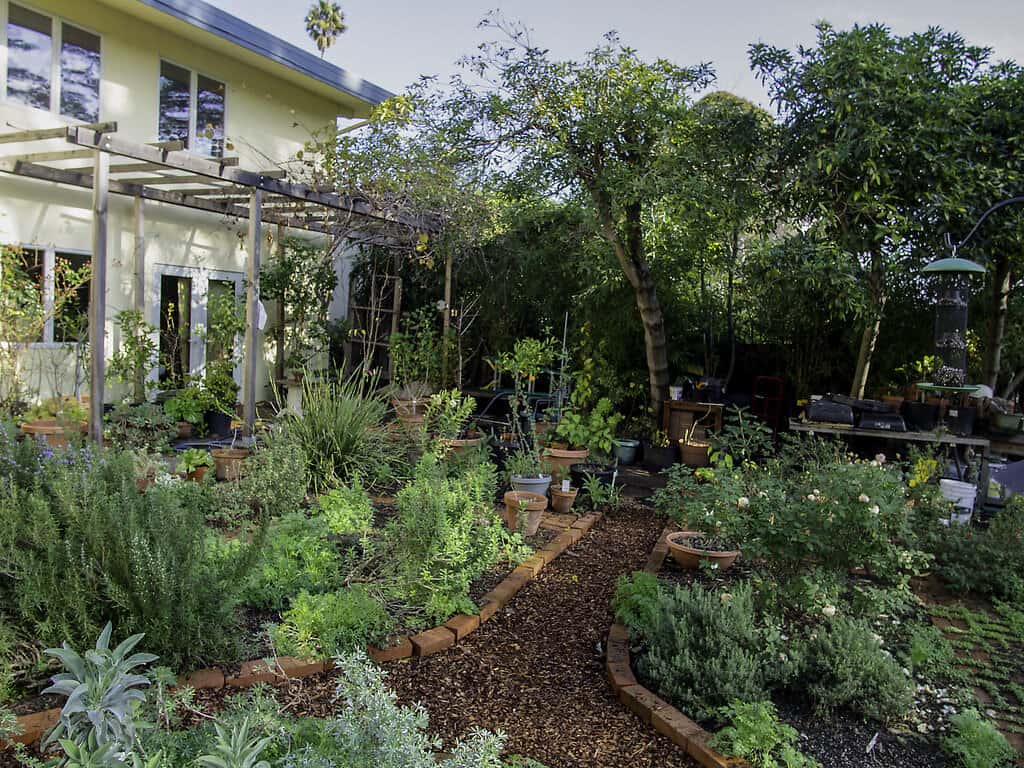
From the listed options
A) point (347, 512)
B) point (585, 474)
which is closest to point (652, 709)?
point (347, 512)

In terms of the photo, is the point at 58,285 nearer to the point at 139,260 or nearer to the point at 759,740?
the point at 139,260

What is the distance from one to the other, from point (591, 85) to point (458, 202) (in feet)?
7.97

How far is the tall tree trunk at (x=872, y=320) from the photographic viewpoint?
644cm

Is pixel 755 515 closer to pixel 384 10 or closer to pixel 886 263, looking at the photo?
pixel 886 263

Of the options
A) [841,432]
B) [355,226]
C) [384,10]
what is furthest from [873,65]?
[384,10]

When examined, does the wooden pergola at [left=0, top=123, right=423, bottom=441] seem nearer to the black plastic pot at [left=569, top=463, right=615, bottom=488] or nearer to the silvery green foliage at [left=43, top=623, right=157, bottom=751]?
the black plastic pot at [left=569, top=463, right=615, bottom=488]

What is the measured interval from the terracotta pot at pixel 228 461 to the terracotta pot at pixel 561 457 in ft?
7.83

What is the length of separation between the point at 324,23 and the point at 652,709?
19.3 meters

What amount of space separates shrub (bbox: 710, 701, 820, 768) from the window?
826cm

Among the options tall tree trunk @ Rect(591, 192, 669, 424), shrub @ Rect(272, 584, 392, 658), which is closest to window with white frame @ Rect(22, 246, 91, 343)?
tall tree trunk @ Rect(591, 192, 669, 424)

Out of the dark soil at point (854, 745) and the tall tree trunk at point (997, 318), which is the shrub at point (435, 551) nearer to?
the dark soil at point (854, 745)

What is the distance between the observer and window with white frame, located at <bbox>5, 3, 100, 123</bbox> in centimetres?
672

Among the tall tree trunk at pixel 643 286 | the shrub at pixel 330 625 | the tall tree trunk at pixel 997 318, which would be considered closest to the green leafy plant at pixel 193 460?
the shrub at pixel 330 625

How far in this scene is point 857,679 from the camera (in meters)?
2.58
